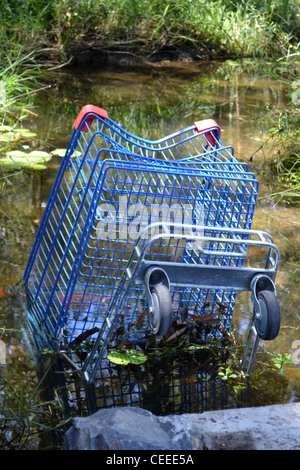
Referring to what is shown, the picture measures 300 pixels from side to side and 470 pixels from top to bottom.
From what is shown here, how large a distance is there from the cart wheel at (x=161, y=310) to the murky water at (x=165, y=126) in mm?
725

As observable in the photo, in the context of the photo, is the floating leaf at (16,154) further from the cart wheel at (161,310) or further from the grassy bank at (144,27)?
the cart wheel at (161,310)

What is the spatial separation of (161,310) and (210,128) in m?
1.25

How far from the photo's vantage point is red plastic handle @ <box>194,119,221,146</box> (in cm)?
301

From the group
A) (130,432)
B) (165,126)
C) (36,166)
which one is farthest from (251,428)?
(165,126)

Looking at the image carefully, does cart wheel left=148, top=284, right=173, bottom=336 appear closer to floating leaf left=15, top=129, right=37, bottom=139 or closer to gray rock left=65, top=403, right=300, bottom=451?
gray rock left=65, top=403, right=300, bottom=451

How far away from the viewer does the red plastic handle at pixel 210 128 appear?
9.87 ft

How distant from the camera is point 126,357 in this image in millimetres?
2680

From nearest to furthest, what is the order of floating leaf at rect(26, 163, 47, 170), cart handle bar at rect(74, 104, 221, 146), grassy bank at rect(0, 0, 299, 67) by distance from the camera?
cart handle bar at rect(74, 104, 221, 146) → floating leaf at rect(26, 163, 47, 170) → grassy bank at rect(0, 0, 299, 67)

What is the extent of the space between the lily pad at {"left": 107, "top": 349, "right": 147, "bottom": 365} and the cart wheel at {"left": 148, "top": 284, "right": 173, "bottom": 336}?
0.62 meters

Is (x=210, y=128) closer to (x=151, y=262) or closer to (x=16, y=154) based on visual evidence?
(x=151, y=262)


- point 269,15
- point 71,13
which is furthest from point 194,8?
point 71,13

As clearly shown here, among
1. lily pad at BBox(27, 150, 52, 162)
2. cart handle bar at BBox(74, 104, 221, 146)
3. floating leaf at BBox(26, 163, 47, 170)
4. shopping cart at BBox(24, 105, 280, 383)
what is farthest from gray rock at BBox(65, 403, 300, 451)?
lily pad at BBox(27, 150, 52, 162)

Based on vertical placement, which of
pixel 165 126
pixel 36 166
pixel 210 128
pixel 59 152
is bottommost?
pixel 210 128
